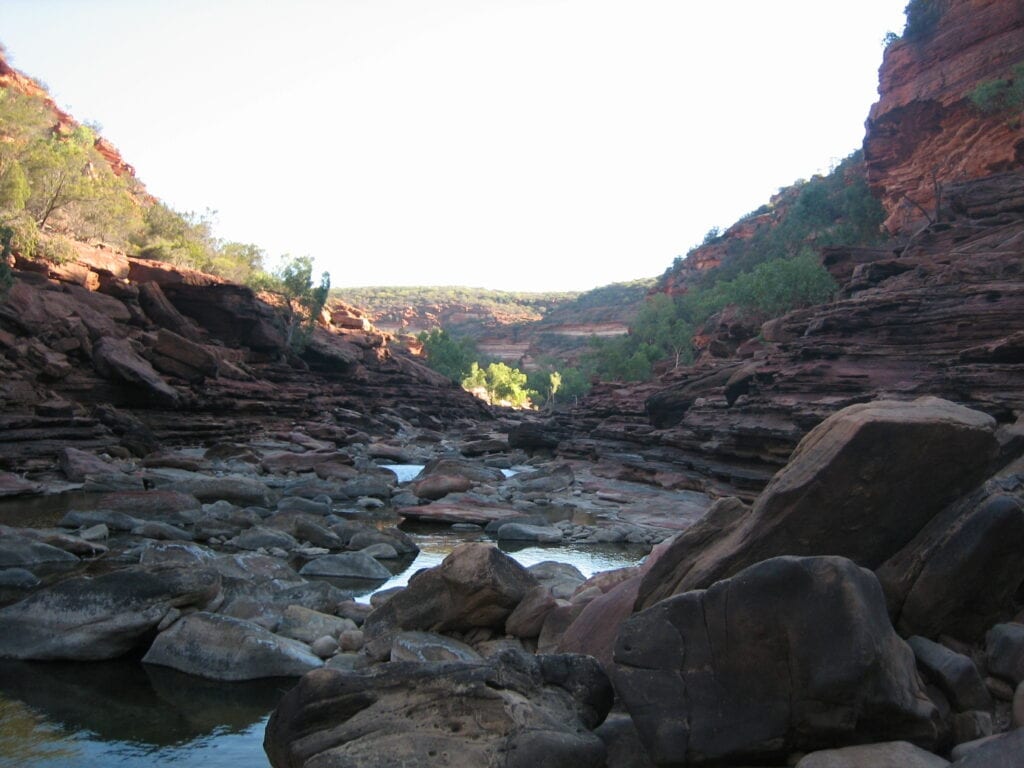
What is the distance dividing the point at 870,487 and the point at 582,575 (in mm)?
6191

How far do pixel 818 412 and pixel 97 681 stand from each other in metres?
16.6

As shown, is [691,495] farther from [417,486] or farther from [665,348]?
[665,348]

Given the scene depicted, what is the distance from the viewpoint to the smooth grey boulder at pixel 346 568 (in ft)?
35.9

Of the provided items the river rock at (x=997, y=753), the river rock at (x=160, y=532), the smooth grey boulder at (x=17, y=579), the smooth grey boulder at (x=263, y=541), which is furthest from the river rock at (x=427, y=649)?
the river rock at (x=160, y=532)

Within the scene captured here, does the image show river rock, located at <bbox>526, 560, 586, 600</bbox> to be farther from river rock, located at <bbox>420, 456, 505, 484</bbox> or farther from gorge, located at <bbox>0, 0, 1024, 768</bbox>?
river rock, located at <bbox>420, 456, 505, 484</bbox>

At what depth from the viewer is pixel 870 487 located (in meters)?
5.37

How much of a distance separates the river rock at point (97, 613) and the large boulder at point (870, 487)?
486 cm

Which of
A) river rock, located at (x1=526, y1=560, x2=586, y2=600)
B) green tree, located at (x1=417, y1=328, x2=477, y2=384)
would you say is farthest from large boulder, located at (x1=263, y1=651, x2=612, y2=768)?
green tree, located at (x1=417, y1=328, x2=477, y2=384)

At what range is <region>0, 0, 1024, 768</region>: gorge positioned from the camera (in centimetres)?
429

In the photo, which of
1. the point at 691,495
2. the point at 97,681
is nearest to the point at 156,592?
the point at 97,681

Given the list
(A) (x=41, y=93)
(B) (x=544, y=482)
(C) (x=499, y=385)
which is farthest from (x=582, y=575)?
(C) (x=499, y=385)

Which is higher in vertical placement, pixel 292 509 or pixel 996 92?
pixel 996 92

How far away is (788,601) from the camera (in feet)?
14.1

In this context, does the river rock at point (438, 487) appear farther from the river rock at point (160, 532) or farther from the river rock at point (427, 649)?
the river rock at point (427, 649)
